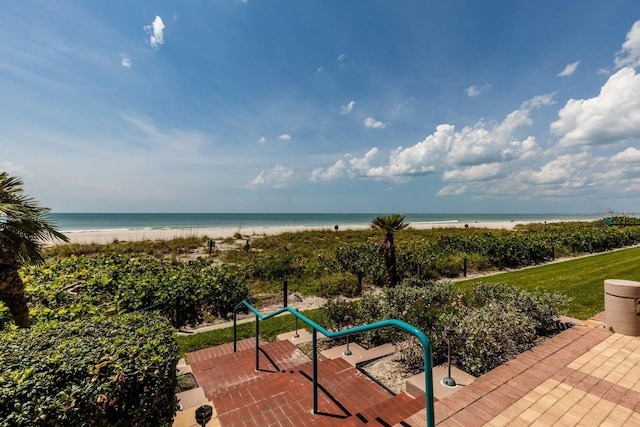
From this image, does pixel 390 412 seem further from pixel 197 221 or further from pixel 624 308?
pixel 197 221

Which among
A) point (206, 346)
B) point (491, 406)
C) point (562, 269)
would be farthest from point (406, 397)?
point (562, 269)

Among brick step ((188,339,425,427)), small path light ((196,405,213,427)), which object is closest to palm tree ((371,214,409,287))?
brick step ((188,339,425,427))

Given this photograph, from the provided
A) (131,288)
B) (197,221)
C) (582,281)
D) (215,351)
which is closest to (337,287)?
(215,351)

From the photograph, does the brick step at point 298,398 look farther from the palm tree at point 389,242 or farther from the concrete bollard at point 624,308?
the palm tree at point 389,242

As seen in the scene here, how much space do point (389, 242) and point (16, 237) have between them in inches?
417

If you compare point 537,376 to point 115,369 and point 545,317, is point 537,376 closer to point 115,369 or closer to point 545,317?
point 545,317

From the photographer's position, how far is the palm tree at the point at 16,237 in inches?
195

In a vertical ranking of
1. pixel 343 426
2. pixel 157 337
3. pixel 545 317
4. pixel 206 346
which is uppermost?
pixel 157 337

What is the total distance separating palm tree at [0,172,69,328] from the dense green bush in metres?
2.51

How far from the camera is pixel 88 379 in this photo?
2.45 metres

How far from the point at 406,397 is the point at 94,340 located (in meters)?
3.63

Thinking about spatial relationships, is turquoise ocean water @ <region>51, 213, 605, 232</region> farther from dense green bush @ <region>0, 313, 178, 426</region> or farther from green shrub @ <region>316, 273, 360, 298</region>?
dense green bush @ <region>0, 313, 178, 426</region>

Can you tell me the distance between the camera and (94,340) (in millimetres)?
3090

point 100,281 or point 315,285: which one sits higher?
point 100,281
